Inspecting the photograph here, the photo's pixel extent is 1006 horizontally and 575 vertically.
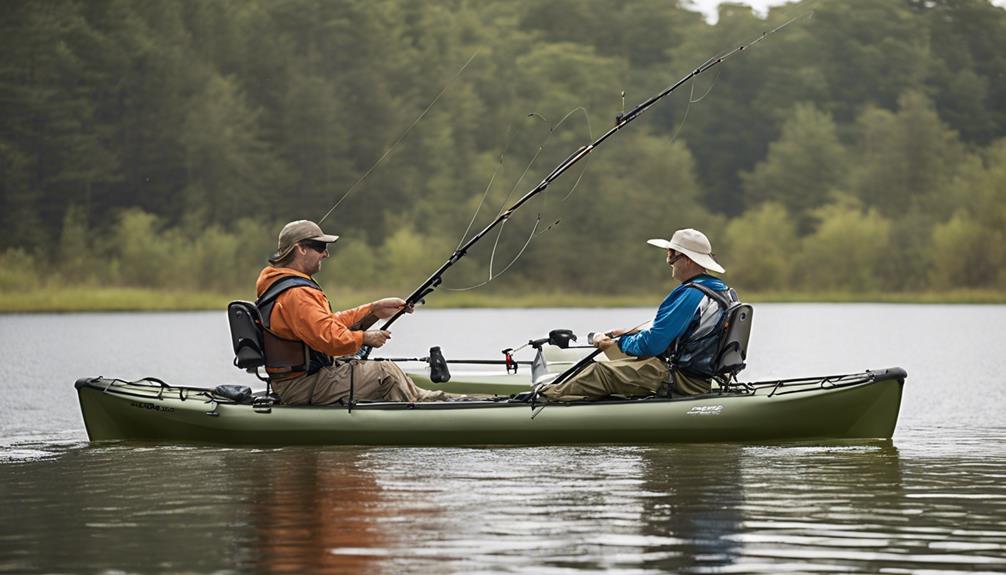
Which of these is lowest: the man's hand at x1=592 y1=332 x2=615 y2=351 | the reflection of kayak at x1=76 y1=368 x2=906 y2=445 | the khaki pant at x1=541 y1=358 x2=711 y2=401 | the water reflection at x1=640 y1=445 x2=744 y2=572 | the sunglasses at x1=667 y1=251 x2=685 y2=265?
the water reflection at x1=640 y1=445 x2=744 y2=572

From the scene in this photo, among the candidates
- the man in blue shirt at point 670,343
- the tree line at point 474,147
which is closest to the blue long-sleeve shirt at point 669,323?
the man in blue shirt at point 670,343

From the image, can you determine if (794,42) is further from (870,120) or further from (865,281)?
(865,281)

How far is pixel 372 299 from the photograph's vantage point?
5622 cm

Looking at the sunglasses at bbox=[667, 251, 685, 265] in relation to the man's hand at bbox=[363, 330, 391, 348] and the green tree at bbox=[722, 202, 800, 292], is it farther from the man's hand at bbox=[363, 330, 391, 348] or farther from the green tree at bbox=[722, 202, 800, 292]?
the green tree at bbox=[722, 202, 800, 292]

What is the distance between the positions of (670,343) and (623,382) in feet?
1.62

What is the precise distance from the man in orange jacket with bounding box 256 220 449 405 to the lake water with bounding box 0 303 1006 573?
1.40 feet

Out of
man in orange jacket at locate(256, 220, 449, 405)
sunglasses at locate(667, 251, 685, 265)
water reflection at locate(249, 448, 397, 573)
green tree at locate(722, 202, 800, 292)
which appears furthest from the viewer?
green tree at locate(722, 202, 800, 292)

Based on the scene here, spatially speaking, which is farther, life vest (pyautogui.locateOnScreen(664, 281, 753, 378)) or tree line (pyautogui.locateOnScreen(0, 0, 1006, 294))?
tree line (pyautogui.locateOnScreen(0, 0, 1006, 294))

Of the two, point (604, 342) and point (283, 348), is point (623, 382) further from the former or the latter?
point (283, 348)

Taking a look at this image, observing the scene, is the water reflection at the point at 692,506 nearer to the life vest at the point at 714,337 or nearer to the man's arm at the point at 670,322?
the life vest at the point at 714,337

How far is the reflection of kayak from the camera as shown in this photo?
11031 millimetres

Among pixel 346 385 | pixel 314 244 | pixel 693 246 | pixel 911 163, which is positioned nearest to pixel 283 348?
pixel 346 385

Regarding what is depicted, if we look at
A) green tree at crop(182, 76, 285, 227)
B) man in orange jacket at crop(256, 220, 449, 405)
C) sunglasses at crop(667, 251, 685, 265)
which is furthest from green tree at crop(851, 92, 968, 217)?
man in orange jacket at crop(256, 220, 449, 405)

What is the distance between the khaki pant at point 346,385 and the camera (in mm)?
11242
